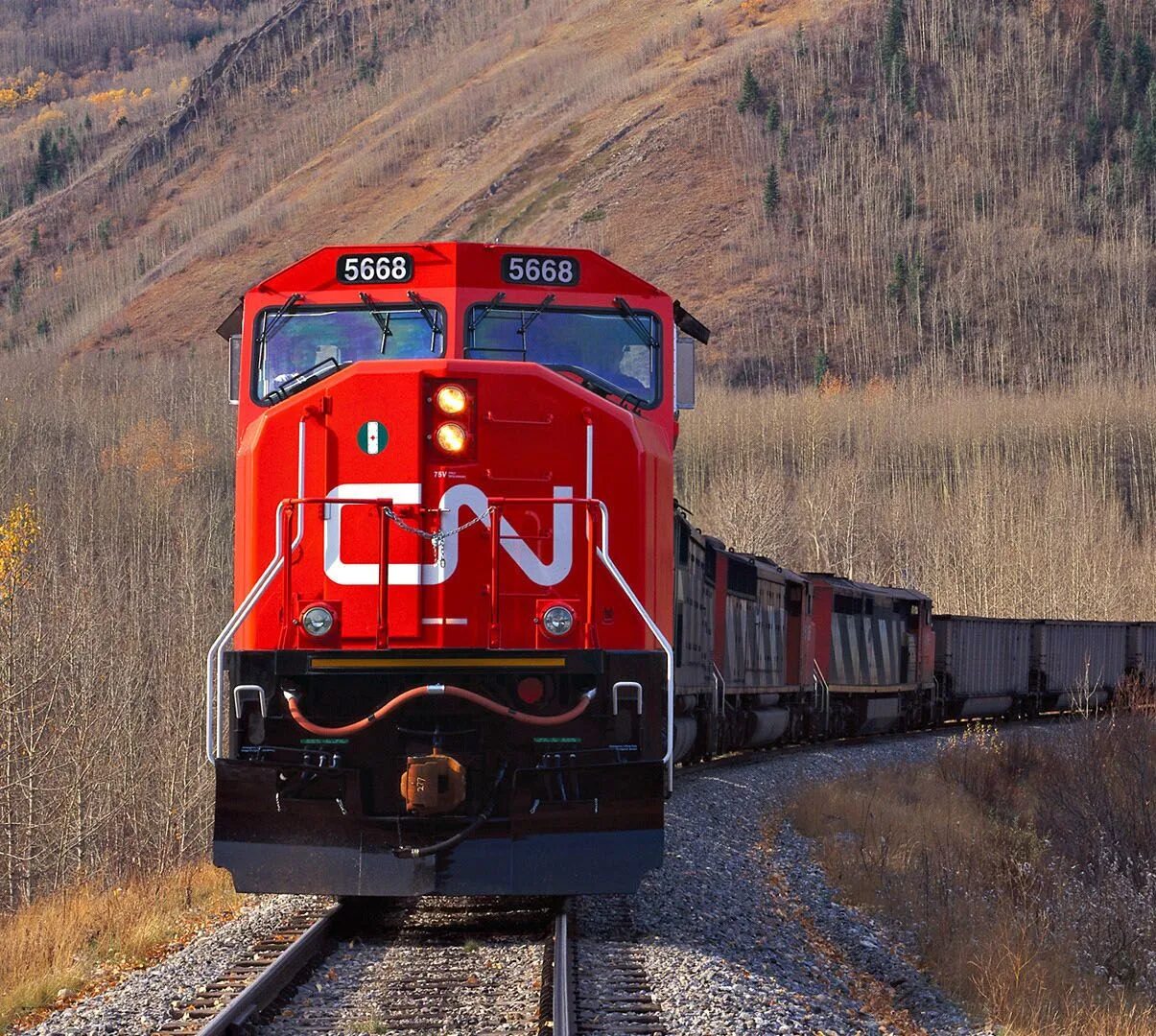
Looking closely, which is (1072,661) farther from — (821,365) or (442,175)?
(442,175)

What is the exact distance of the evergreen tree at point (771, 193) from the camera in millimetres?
130500

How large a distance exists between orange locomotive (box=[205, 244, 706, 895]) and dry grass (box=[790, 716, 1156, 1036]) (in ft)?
9.65

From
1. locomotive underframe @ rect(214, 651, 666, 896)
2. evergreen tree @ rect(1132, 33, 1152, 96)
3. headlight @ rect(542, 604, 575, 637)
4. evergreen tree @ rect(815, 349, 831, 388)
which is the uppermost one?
evergreen tree @ rect(1132, 33, 1152, 96)

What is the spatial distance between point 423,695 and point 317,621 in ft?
3.02

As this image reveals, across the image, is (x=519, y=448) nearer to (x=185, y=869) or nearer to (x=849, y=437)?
(x=185, y=869)

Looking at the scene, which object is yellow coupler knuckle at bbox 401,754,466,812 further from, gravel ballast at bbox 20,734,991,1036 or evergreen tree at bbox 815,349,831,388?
evergreen tree at bbox 815,349,831,388

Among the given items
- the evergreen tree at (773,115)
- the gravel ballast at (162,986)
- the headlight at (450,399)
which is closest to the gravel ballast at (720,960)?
the gravel ballast at (162,986)

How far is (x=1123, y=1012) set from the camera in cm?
955

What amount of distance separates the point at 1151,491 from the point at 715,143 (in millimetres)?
56972

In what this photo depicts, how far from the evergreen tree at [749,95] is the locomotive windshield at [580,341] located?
135 meters

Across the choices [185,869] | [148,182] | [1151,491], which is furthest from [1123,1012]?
[148,182]

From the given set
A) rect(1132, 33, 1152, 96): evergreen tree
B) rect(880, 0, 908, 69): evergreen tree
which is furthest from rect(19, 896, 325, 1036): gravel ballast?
rect(1132, 33, 1152, 96): evergreen tree

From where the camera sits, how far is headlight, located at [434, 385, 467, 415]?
952 centimetres

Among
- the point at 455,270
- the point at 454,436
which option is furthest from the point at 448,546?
the point at 455,270
